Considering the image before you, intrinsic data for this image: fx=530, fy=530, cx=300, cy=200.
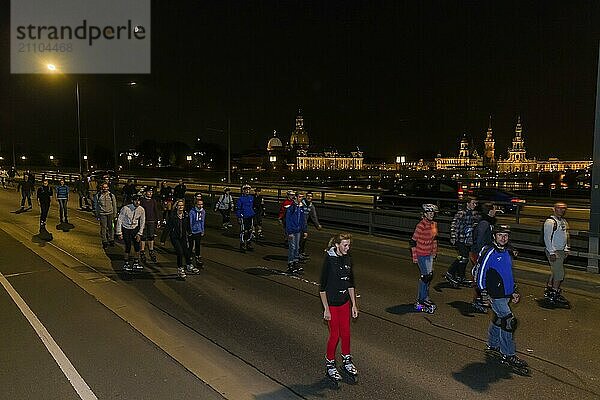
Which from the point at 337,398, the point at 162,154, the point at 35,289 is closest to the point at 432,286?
the point at 337,398

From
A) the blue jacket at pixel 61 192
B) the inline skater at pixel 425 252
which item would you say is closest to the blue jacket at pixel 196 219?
the inline skater at pixel 425 252

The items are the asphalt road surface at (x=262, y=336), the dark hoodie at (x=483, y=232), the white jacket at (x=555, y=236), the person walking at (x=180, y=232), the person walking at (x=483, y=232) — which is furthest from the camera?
the person walking at (x=180, y=232)

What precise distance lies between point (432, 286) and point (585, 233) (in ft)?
12.5

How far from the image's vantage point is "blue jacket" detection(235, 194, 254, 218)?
15.1m

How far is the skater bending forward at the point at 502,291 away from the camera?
6469mm

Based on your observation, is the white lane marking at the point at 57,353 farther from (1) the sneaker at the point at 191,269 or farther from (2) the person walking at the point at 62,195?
(2) the person walking at the point at 62,195

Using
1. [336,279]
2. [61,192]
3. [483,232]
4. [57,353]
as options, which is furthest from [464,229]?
[61,192]

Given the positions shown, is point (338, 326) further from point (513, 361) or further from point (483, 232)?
point (483, 232)

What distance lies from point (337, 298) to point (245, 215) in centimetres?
935

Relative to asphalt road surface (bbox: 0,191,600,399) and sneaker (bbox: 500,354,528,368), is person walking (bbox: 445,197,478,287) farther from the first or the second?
sneaker (bbox: 500,354,528,368)

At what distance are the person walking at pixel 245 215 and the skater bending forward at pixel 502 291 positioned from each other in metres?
9.30

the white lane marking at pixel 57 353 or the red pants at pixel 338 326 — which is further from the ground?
the red pants at pixel 338 326

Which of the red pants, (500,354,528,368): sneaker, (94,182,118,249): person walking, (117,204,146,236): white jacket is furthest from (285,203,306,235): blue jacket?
(500,354,528,368): sneaker

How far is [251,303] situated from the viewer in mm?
9555
